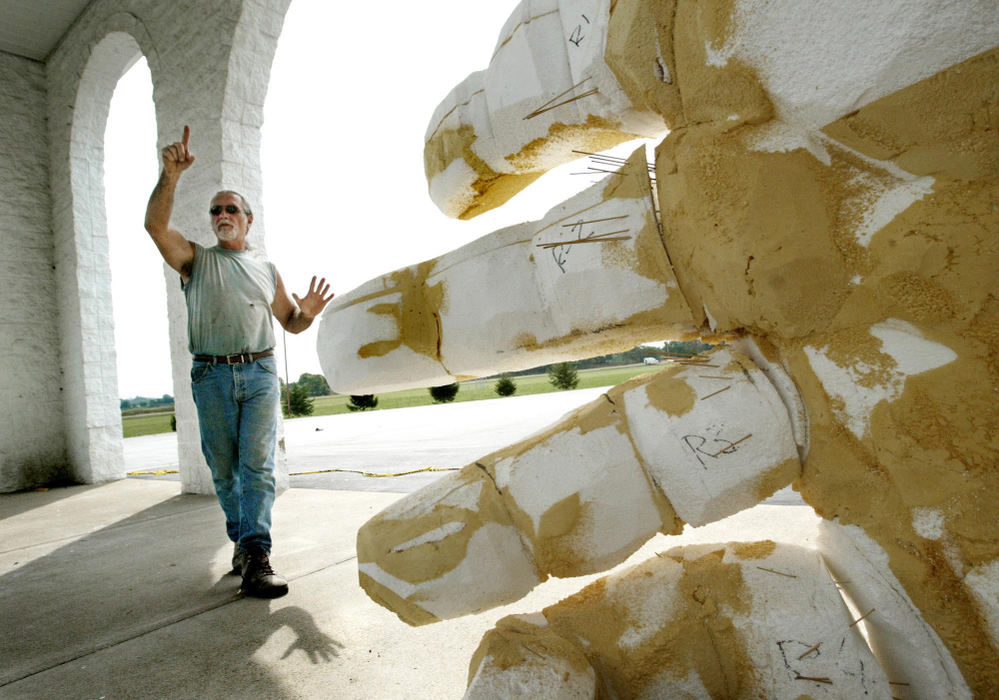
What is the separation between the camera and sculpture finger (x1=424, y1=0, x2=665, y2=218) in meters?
0.74

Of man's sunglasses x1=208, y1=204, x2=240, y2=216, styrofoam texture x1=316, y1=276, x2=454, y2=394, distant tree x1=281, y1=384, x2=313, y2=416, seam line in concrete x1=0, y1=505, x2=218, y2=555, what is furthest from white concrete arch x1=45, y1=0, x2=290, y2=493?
distant tree x1=281, y1=384, x2=313, y2=416

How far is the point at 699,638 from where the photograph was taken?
0.72m

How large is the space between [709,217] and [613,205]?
12 centimetres

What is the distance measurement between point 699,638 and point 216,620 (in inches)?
49.5

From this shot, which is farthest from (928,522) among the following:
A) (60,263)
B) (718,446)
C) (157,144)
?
(60,263)

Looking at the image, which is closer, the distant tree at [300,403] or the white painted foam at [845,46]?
the white painted foam at [845,46]

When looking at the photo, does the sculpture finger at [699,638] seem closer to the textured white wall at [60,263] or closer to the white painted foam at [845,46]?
the white painted foam at [845,46]

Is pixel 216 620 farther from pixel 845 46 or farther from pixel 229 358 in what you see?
pixel 845 46

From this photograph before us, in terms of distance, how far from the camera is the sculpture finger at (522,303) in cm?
71

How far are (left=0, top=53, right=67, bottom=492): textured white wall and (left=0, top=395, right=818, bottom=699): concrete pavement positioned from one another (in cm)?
216

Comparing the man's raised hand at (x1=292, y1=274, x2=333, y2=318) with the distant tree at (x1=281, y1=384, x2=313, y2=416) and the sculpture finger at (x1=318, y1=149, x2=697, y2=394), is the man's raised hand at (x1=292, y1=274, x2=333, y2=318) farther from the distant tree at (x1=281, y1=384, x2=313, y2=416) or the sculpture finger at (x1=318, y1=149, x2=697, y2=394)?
the distant tree at (x1=281, y1=384, x2=313, y2=416)

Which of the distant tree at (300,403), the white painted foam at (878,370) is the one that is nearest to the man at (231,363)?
the white painted foam at (878,370)

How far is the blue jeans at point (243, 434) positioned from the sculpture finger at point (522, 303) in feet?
3.47

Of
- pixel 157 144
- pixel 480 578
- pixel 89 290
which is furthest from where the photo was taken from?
pixel 89 290
